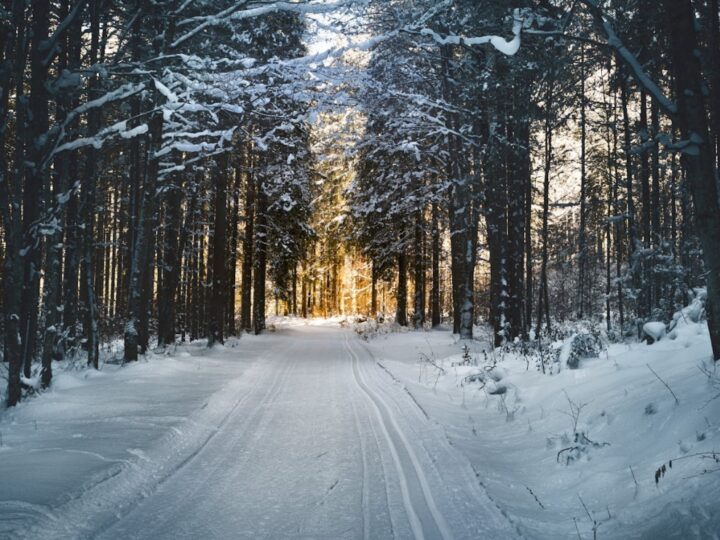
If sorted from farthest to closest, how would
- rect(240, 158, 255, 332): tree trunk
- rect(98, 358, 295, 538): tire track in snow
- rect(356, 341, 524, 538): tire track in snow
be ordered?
rect(240, 158, 255, 332): tree trunk
rect(98, 358, 295, 538): tire track in snow
rect(356, 341, 524, 538): tire track in snow

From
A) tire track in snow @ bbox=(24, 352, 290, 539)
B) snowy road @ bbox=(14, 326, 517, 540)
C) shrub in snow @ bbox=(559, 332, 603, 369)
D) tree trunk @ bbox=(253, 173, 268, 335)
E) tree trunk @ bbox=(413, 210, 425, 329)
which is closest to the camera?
tire track in snow @ bbox=(24, 352, 290, 539)

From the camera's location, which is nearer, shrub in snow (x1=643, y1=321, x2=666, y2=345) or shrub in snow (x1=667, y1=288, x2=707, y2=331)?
shrub in snow (x1=667, y1=288, x2=707, y2=331)

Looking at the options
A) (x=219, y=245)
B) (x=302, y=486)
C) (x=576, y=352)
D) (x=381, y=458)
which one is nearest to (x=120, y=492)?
(x=302, y=486)

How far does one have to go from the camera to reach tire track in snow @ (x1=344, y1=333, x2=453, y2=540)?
3.69 m

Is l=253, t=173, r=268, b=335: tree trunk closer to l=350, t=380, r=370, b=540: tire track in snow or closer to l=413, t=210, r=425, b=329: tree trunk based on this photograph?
l=413, t=210, r=425, b=329: tree trunk

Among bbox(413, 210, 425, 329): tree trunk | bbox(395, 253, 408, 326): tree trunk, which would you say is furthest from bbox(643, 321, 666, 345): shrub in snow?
bbox(395, 253, 408, 326): tree trunk

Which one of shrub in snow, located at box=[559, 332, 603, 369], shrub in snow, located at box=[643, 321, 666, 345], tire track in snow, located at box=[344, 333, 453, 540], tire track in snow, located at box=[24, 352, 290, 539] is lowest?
tire track in snow, located at box=[344, 333, 453, 540]

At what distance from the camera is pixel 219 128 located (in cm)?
1623

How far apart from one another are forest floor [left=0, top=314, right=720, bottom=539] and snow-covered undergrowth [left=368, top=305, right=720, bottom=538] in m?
0.02

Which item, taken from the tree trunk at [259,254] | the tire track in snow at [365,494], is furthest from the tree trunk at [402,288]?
the tire track in snow at [365,494]

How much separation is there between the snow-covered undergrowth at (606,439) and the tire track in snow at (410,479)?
655 mm

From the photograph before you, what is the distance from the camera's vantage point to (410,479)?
184 inches

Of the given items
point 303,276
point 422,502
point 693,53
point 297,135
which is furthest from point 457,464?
point 303,276

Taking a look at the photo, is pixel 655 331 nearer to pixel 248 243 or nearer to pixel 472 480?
pixel 472 480
